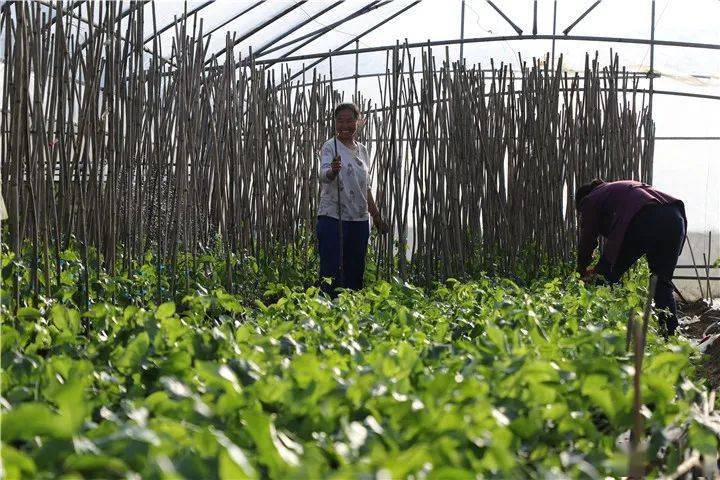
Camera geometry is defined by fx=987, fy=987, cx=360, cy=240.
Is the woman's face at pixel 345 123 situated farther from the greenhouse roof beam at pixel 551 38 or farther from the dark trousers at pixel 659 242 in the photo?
the greenhouse roof beam at pixel 551 38

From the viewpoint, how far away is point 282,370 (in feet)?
3.96

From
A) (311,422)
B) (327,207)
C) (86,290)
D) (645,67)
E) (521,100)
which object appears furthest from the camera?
(645,67)

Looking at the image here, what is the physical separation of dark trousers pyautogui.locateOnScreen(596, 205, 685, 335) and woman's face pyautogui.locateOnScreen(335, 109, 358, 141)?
1191 millimetres

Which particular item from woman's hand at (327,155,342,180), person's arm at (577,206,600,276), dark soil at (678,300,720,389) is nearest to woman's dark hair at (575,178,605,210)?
person's arm at (577,206,600,276)

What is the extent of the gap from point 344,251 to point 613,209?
43.7 inches

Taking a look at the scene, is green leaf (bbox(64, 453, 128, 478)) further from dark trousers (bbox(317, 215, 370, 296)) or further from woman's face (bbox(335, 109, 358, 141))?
woman's face (bbox(335, 109, 358, 141))

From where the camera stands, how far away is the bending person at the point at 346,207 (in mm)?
4047

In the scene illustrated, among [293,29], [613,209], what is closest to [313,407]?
[613,209]

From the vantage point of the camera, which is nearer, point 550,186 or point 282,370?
point 282,370

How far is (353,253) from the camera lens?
4133mm

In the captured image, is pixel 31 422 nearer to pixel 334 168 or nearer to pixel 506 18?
pixel 334 168

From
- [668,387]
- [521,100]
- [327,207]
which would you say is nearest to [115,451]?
[668,387]

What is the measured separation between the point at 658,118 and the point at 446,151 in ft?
13.2

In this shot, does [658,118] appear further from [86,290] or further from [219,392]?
[219,392]
